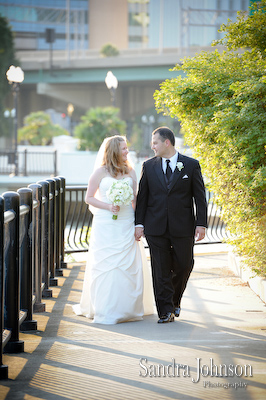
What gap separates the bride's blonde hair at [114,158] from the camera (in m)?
6.74

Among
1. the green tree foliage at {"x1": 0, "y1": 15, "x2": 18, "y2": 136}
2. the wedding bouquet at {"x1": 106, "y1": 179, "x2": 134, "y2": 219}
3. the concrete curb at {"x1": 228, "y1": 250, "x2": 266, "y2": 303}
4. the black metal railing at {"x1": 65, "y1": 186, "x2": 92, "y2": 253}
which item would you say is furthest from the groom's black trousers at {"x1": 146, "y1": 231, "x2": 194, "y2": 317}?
the green tree foliage at {"x1": 0, "y1": 15, "x2": 18, "y2": 136}

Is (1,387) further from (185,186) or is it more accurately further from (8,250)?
(185,186)

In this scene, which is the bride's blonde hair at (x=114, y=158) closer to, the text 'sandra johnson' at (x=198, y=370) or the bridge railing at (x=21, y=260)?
the bridge railing at (x=21, y=260)

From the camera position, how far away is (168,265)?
637cm

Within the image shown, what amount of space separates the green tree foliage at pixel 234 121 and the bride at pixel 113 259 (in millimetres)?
1182

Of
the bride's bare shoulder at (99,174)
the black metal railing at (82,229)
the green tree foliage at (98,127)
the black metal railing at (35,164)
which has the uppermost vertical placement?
the green tree foliage at (98,127)

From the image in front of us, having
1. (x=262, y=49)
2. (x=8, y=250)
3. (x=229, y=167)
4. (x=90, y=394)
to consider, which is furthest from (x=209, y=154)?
(x=90, y=394)

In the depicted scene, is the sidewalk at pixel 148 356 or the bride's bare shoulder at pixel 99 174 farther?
the bride's bare shoulder at pixel 99 174

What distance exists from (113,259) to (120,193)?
Answer: 0.69m

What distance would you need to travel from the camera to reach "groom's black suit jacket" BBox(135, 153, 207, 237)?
6.29 meters

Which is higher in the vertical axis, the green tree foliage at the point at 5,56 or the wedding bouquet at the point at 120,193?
the green tree foliage at the point at 5,56

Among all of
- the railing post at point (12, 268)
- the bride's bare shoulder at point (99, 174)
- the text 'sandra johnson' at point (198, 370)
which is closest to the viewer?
the text 'sandra johnson' at point (198, 370)

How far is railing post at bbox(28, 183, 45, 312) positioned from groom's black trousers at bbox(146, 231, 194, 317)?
114 centimetres

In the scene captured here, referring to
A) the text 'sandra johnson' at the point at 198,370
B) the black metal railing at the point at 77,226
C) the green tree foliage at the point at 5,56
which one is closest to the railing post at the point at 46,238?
the text 'sandra johnson' at the point at 198,370
